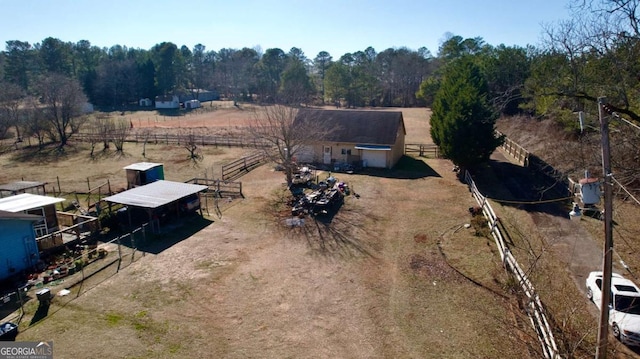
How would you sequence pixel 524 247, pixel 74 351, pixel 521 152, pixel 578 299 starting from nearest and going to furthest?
pixel 74 351
pixel 578 299
pixel 524 247
pixel 521 152

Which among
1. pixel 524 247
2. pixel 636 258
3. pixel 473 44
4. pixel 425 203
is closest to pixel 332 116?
pixel 425 203

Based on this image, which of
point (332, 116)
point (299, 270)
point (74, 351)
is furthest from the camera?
point (332, 116)

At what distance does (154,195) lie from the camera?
20.1 m

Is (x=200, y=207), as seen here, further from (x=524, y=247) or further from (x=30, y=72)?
(x=30, y=72)

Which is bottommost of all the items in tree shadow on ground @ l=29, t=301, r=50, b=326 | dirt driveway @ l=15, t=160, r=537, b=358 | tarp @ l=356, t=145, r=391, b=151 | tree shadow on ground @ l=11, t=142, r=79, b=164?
dirt driveway @ l=15, t=160, r=537, b=358

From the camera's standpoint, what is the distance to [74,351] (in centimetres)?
1043

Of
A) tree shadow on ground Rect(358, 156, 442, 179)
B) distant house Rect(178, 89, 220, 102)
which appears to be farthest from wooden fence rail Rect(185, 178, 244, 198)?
distant house Rect(178, 89, 220, 102)

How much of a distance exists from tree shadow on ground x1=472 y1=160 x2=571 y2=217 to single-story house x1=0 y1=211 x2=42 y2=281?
22.9m

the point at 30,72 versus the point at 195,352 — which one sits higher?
the point at 30,72

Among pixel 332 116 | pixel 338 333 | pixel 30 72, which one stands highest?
pixel 30 72

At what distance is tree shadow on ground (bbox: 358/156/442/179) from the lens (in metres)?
29.0

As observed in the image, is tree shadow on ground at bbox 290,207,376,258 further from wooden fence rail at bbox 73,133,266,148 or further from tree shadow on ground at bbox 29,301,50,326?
wooden fence rail at bbox 73,133,266,148

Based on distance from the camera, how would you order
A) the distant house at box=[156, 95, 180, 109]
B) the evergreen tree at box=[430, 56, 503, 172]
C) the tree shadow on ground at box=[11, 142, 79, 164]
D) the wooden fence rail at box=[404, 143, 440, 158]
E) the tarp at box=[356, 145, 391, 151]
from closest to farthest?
the evergreen tree at box=[430, 56, 503, 172] → the tarp at box=[356, 145, 391, 151] → the wooden fence rail at box=[404, 143, 440, 158] → the tree shadow on ground at box=[11, 142, 79, 164] → the distant house at box=[156, 95, 180, 109]

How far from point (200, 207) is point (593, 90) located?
63.8 feet
